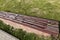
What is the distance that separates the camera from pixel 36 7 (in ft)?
13.1

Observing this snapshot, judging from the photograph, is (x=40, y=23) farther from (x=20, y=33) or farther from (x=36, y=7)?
(x=20, y=33)

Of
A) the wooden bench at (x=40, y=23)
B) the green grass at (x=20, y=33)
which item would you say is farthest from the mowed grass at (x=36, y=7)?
the green grass at (x=20, y=33)

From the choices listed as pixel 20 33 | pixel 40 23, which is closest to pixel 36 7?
pixel 40 23

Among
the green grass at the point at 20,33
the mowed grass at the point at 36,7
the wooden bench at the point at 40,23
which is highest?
the mowed grass at the point at 36,7

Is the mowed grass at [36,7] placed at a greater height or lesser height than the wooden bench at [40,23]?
greater

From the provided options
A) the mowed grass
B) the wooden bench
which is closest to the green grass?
the wooden bench

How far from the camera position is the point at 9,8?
15.6 ft

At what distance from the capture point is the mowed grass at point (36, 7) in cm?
356

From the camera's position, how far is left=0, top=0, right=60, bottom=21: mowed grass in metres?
3.56

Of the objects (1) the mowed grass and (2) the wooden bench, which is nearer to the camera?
(2) the wooden bench

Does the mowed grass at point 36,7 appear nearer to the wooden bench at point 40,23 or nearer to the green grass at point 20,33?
the wooden bench at point 40,23

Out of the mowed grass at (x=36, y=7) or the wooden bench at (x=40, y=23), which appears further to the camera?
the mowed grass at (x=36, y=7)

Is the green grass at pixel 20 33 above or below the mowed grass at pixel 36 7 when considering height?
below

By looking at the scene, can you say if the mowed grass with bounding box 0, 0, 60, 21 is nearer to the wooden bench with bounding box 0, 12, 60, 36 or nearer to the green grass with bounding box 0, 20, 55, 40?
the wooden bench with bounding box 0, 12, 60, 36
